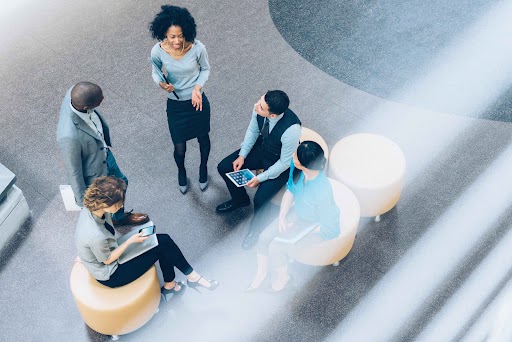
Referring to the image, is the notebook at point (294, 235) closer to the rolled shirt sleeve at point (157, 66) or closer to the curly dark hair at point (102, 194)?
the curly dark hair at point (102, 194)

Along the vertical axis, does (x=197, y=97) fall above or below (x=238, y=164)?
above

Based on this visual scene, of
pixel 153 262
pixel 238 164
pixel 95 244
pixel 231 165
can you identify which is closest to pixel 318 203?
pixel 238 164

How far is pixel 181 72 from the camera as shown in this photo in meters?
4.90

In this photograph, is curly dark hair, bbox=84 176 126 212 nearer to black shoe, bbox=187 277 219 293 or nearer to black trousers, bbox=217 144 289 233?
black shoe, bbox=187 277 219 293

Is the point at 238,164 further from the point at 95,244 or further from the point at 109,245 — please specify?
the point at 95,244

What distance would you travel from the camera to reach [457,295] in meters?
4.88

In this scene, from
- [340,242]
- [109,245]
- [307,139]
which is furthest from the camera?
[307,139]

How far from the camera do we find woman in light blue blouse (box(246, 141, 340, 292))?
420cm

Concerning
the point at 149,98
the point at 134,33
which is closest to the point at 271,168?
the point at 149,98

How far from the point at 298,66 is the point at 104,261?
3.52 meters

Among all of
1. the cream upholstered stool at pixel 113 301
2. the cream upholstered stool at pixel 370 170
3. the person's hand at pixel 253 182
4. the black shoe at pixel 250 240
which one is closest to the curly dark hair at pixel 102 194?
the cream upholstered stool at pixel 113 301

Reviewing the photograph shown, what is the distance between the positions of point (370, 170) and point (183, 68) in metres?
1.72

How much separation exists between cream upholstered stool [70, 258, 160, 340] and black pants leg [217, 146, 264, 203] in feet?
3.59

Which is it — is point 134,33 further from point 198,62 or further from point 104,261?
point 104,261
